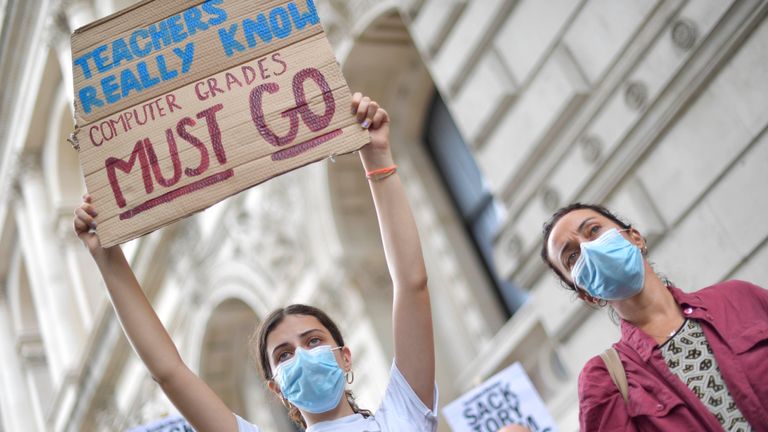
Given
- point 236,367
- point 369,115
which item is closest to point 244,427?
point 369,115

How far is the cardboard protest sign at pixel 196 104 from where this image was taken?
138 inches

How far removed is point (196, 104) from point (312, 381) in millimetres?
1058

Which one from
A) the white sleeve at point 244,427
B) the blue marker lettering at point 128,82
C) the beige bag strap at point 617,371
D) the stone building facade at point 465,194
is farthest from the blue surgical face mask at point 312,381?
the stone building facade at point 465,194

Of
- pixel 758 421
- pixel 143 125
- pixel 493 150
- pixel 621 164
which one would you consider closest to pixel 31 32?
pixel 493 150

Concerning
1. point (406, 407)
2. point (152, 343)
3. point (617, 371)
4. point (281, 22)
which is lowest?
point (152, 343)

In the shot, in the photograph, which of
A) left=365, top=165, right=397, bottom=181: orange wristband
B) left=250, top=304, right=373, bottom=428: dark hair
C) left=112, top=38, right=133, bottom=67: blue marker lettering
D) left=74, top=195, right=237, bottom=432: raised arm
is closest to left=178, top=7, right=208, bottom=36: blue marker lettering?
left=112, top=38, right=133, bottom=67: blue marker lettering

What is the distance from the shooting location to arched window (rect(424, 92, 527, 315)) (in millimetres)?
9078

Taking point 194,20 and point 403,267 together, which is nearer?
point 403,267

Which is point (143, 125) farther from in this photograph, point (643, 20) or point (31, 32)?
point (31, 32)

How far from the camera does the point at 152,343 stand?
3490mm

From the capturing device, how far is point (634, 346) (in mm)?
3510

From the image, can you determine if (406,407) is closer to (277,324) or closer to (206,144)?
(277,324)

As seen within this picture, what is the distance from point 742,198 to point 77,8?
38.6ft

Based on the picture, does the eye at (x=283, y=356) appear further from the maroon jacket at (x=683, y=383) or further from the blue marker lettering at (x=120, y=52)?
the blue marker lettering at (x=120, y=52)
